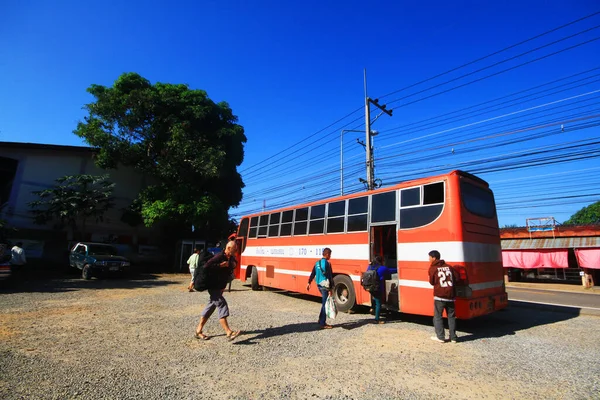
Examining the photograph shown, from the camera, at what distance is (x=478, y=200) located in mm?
7723

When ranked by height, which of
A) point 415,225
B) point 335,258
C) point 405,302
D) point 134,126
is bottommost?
point 405,302

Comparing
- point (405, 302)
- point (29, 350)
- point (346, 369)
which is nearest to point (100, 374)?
point (29, 350)

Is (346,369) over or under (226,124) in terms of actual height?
under

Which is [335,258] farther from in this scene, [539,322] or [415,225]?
[539,322]

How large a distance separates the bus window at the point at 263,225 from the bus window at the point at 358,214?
487cm

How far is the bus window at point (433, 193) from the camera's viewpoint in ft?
23.8

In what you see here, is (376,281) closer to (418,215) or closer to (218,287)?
(418,215)

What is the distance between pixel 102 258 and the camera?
53.2 feet

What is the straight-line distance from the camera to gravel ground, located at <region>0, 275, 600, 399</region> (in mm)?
4027

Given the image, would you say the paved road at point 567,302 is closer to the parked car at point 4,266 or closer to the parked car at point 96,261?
the parked car at point 96,261

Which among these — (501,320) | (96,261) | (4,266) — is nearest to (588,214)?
(501,320)

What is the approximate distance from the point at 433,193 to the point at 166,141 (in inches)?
744

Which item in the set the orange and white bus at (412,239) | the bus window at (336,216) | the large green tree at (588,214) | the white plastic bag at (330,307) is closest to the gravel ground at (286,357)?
the white plastic bag at (330,307)

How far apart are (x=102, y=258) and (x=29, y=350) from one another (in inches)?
479
